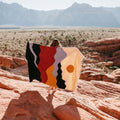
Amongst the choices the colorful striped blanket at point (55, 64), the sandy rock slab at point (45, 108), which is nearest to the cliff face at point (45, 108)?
the sandy rock slab at point (45, 108)

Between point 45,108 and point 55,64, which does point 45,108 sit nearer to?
point 45,108

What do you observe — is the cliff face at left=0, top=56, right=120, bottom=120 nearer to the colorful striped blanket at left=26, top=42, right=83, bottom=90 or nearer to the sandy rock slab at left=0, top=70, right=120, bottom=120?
the sandy rock slab at left=0, top=70, right=120, bottom=120

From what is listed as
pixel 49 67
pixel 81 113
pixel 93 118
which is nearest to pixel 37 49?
pixel 49 67

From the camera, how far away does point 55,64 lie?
5.34m

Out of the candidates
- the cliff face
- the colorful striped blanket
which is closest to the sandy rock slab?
the cliff face

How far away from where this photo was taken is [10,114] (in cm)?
383

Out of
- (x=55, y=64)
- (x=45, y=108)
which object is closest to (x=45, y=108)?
(x=45, y=108)

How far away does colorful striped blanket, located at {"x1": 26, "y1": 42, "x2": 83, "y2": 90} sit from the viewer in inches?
204

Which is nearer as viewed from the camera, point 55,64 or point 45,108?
point 45,108

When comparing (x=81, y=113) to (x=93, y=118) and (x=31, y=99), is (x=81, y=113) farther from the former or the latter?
(x=31, y=99)

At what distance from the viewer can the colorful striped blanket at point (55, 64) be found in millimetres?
5184

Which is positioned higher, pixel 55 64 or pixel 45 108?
pixel 55 64

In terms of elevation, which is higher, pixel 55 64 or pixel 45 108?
pixel 55 64

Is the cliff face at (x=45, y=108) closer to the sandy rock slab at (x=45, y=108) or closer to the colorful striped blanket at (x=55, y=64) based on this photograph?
the sandy rock slab at (x=45, y=108)
